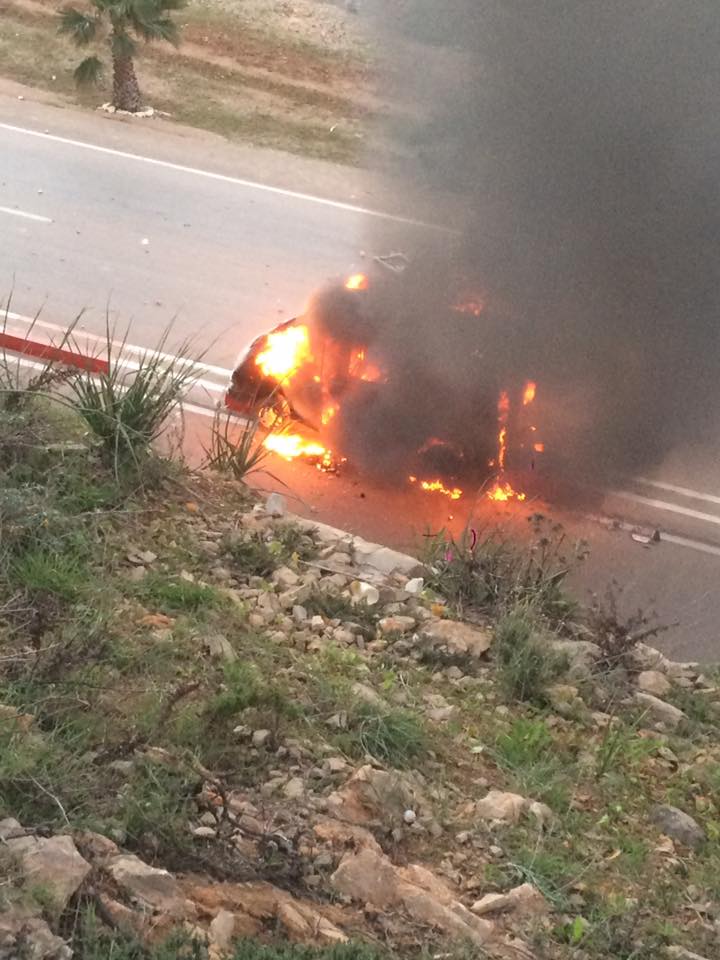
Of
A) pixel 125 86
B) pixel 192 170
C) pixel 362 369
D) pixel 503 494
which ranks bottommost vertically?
pixel 503 494

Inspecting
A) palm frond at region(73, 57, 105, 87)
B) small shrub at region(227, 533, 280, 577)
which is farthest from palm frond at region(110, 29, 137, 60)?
small shrub at region(227, 533, 280, 577)

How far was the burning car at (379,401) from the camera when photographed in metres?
6.95

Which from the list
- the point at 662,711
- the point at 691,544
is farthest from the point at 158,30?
the point at 662,711

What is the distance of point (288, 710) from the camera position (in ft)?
11.9

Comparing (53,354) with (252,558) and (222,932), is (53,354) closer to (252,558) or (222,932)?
(252,558)

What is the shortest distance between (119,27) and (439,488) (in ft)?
27.1

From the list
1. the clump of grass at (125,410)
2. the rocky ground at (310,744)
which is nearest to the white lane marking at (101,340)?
the rocky ground at (310,744)

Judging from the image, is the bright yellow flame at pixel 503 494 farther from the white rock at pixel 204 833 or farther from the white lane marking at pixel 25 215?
the white lane marking at pixel 25 215

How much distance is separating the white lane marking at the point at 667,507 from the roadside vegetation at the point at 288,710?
5.49 ft

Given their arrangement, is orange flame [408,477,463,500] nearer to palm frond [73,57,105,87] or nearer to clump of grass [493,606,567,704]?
clump of grass [493,606,567,704]

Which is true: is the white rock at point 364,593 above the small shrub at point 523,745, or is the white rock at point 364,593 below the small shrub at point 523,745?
above

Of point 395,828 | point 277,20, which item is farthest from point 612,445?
point 277,20

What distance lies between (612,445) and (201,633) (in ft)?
13.5

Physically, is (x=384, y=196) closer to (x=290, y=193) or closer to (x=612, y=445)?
(x=290, y=193)
